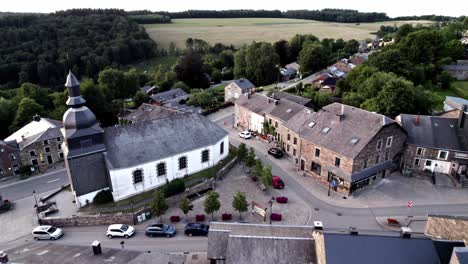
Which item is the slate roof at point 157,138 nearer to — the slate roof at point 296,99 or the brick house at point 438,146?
the slate roof at point 296,99

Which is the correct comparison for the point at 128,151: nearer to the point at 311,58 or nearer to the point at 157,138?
the point at 157,138

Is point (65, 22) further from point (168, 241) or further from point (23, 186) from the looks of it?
point (168, 241)

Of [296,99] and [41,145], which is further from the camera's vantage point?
[296,99]

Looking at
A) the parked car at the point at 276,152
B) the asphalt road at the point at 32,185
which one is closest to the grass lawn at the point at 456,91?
the parked car at the point at 276,152

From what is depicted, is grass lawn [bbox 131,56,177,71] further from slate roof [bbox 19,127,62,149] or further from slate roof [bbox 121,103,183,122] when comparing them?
slate roof [bbox 19,127,62,149]

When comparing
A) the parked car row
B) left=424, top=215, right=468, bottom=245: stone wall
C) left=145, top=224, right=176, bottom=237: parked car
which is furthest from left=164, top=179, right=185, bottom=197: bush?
left=424, top=215, right=468, bottom=245: stone wall

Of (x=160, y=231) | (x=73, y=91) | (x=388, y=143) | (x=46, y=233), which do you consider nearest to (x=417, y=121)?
(x=388, y=143)
